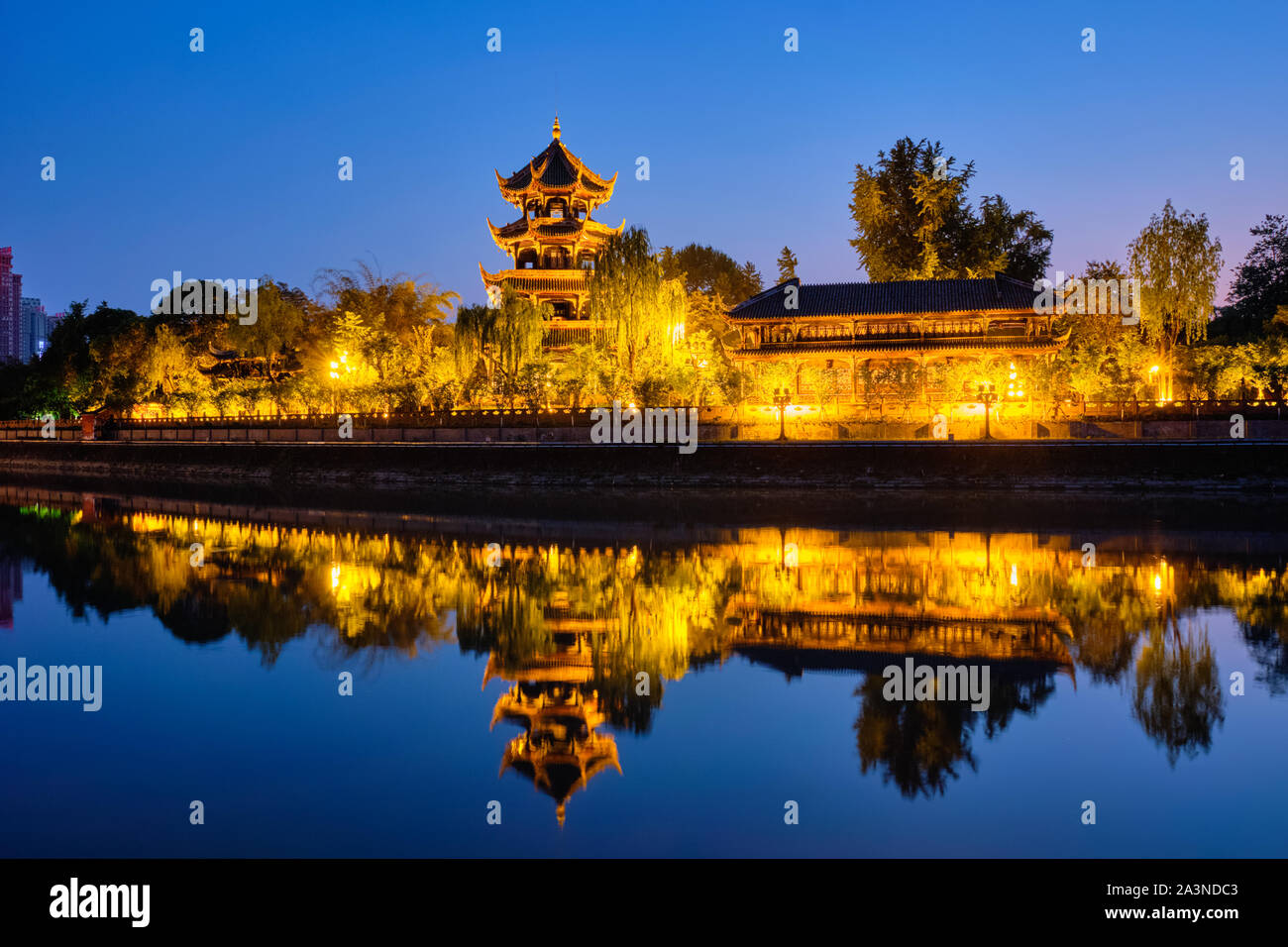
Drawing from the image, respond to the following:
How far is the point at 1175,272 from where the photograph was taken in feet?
121

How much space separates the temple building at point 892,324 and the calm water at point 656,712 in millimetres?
22755

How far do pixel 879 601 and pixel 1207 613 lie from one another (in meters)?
3.88

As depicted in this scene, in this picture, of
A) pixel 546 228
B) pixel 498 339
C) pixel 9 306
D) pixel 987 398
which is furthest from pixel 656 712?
pixel 9 306

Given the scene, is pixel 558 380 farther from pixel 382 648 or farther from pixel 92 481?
pixel 382 648

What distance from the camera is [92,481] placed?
145ft

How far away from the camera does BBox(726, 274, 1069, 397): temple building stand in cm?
3769

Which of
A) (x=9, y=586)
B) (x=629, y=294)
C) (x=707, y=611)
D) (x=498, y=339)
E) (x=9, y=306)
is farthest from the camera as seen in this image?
(x=9, y=306)

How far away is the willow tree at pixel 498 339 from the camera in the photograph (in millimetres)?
40094

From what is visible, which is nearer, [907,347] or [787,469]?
[787,469]

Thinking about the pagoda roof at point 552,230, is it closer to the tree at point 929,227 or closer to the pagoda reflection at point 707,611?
the tree at point 929,227

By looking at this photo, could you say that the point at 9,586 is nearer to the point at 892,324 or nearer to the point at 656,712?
the point at 656,712

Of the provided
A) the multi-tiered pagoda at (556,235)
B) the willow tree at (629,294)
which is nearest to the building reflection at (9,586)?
the willow tree at (629,294)

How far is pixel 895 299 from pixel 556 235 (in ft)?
65.2

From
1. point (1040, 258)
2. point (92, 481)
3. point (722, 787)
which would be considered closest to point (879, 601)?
point (722, 787)
